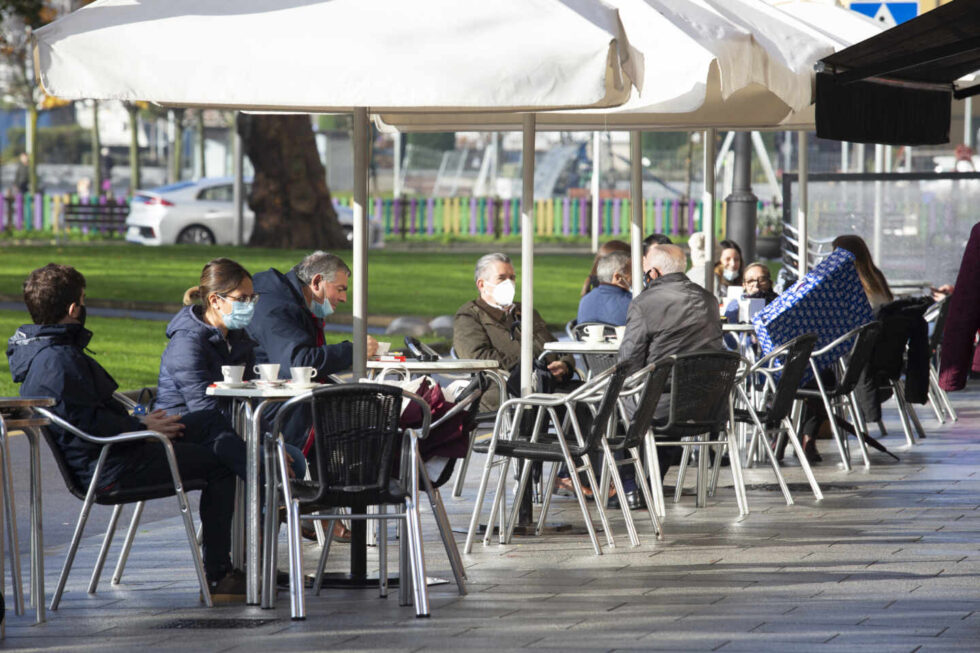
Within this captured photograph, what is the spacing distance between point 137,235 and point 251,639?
3450 centimetres

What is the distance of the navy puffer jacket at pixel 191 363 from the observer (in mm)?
7191

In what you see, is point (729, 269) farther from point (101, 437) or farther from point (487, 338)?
point (101, 437)

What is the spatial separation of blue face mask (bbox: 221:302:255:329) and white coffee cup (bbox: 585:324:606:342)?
3.06 meters

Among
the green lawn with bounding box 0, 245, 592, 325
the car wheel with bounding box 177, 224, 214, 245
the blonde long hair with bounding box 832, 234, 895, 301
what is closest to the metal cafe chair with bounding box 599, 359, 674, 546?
the blonde long hair with bounding box 832, 234, 895, 301

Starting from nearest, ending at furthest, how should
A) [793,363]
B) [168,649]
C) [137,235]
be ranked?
[168,649] < [793,363] < [137,235]

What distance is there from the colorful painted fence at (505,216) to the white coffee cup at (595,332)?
35900 millimetres

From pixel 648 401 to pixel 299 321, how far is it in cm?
174

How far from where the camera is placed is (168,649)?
594cm

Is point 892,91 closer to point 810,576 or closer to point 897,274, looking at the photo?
point 810,576

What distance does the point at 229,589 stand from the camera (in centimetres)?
693

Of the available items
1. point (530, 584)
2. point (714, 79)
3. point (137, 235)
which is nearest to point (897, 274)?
point (714, 79)

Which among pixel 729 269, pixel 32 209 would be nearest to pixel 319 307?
pixel 729 269

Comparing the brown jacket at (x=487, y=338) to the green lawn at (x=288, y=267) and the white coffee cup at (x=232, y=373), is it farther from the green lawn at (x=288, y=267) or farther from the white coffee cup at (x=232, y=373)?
the green lawn at (x=288, y=267)

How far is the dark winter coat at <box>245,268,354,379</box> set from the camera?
803 centimetres
